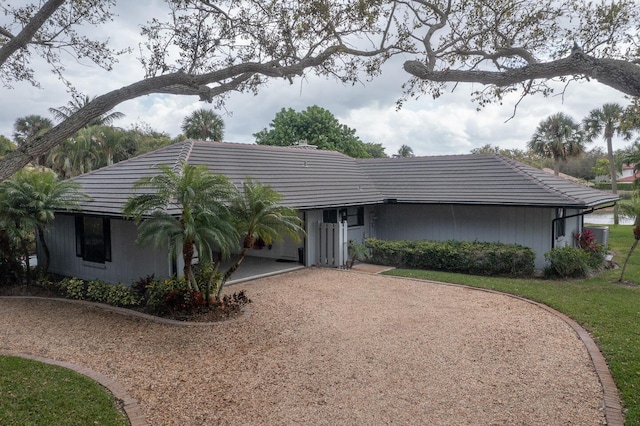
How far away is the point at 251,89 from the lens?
34.9ft

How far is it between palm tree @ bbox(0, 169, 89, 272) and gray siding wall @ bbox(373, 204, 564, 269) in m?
11.7

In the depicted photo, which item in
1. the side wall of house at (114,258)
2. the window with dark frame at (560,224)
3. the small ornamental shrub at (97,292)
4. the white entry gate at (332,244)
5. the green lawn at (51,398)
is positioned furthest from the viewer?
the window with dark frame at (560,224)

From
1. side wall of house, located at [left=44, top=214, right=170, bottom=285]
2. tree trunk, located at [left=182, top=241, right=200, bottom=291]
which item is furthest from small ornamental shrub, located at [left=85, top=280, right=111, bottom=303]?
tree trunk, located at [left=182, top=241, right=200, bottom=291]

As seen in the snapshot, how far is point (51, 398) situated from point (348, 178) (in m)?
14.8

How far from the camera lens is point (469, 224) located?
1695 centimetres

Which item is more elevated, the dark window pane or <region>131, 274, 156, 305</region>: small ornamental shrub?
the dark window pane

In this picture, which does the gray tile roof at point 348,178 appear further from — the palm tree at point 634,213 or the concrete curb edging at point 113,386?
the concrete curb edging at point 113,386

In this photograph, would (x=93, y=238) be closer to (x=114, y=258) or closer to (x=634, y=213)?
(x=114, y=258)

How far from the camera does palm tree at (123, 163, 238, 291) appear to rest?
8.55 meters

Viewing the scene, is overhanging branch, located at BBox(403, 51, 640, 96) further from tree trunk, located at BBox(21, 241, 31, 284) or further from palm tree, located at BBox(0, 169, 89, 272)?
tree trunk, located at BBox(21, 241, 31, 284)

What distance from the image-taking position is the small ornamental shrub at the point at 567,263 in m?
13.8

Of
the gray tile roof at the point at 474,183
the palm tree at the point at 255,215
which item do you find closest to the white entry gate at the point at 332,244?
the gray tile roof at the point at 474,183

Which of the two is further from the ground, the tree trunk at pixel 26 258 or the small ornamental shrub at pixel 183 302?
the tree trunk at pixel 26 258

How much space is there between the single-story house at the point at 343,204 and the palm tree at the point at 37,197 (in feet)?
1.92
